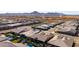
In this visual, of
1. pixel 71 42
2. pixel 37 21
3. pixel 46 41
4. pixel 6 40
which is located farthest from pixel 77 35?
pixel 6 40

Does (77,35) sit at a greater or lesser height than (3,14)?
lesser

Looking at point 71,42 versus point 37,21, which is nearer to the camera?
point 71,42

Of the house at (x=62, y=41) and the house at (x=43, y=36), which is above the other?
the house at (x=43, y=36)

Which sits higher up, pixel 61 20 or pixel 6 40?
pixel 61 20

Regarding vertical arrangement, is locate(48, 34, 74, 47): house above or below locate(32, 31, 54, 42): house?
below
